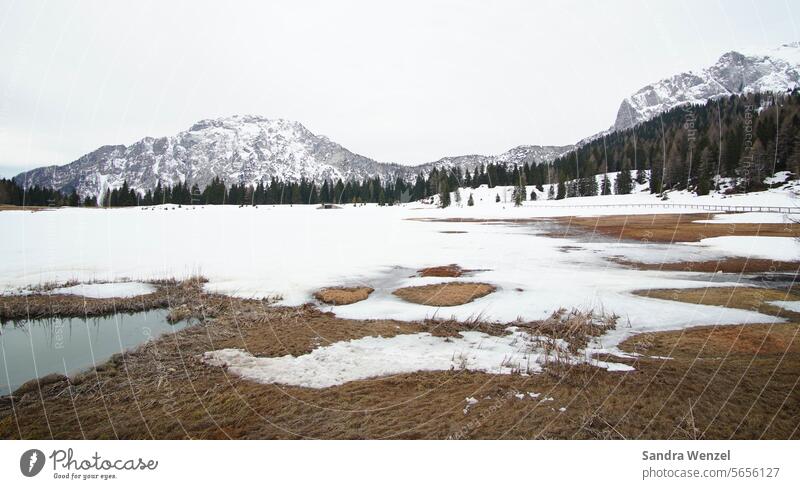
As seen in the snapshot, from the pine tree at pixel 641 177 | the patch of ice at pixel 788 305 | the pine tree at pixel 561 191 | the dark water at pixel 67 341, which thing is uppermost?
the pine tree at pixel 641 177

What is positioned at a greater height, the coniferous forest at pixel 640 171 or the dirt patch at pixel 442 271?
the coniferous forest at pixel 640 171

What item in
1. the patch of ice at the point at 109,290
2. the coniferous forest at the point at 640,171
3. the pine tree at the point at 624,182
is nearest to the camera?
the patch of ice at the point at 109,290

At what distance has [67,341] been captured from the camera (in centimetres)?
846

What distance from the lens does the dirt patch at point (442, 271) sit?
1532 cm

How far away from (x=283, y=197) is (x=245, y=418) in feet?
367

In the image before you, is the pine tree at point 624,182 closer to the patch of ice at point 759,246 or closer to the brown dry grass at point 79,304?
the patch of ice at point 759,246

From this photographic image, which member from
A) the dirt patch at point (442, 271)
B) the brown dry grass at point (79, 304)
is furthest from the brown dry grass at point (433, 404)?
the dirt patch at point (442, 271)

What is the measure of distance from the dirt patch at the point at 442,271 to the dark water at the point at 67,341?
8.94 meters

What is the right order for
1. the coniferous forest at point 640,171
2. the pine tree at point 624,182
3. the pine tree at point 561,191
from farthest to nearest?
the pine tree at point 561,191
the pine tree at point 624,182
the coniferous forest at point 640,171

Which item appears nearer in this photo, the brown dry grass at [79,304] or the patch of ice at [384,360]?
the patch of ice at [384,360]

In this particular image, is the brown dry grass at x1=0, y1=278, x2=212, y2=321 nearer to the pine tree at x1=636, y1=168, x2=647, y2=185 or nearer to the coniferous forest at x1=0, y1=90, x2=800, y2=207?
the coniferous forest at x1=0, y1=90, x2=800, y2=207

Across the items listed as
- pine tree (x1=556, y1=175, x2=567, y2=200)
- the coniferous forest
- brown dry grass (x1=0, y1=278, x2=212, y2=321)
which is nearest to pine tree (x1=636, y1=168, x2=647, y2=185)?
the coniferous forest

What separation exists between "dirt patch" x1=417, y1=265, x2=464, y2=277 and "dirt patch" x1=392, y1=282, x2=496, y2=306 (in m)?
1.68

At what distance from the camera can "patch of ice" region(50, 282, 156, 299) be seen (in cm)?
1171
